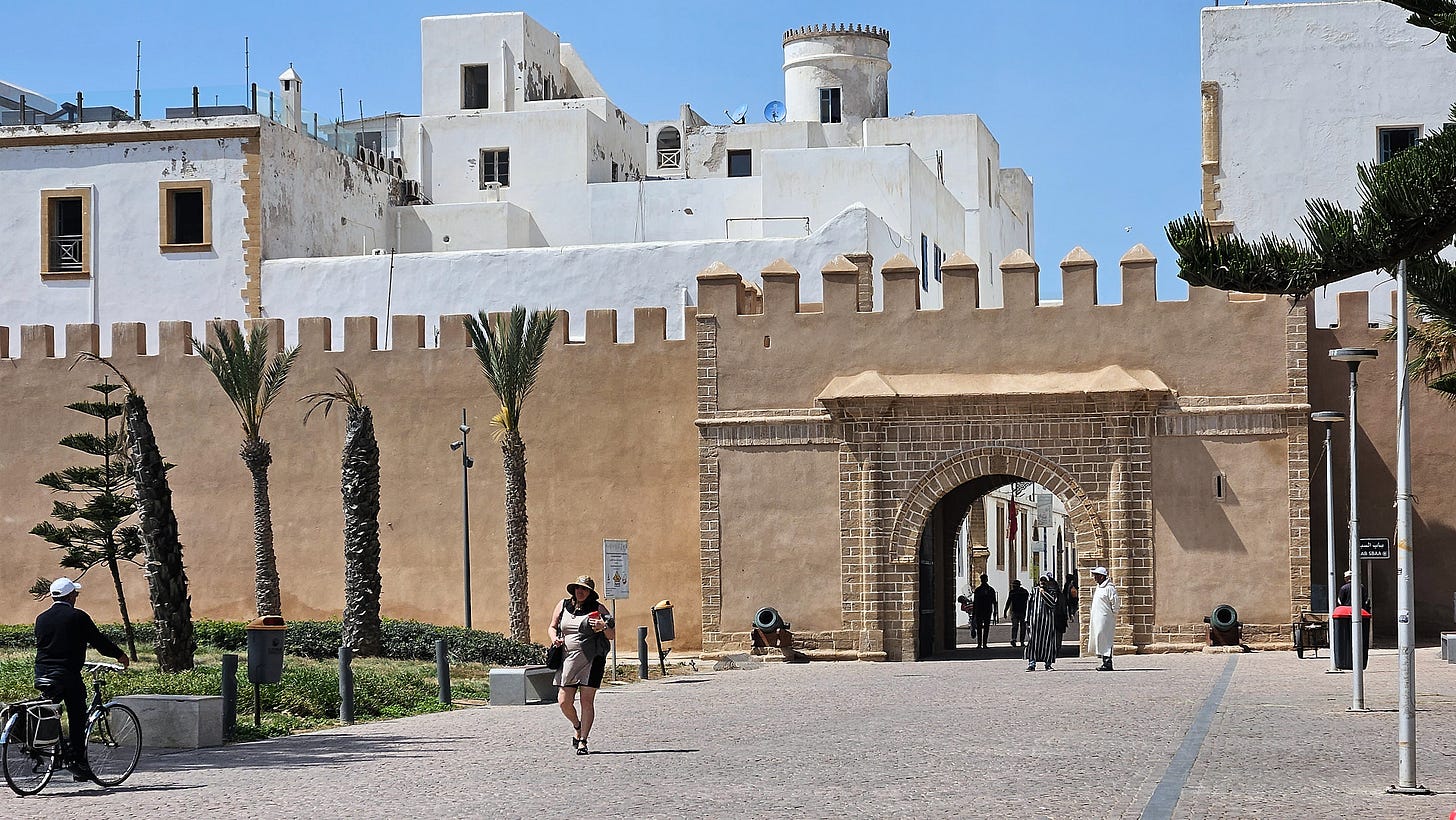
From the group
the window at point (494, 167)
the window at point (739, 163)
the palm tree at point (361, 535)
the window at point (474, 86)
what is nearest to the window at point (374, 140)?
the window at point (474, 86)

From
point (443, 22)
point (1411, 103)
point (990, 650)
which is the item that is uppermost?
point (443, 22)

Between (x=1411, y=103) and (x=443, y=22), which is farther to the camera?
(x=443, y=22)

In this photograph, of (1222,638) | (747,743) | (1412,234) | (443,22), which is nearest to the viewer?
(1412,234)

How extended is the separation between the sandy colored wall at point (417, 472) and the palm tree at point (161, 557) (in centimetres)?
837

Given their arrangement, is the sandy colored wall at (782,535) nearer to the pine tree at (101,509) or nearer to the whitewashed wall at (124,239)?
the pine tree at (101,509)

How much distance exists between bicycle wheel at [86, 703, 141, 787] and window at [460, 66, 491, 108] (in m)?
34.9

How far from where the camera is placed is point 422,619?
28.0 meters

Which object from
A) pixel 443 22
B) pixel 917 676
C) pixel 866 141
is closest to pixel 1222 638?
pixel 917 676

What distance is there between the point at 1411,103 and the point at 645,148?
2045 centimetres

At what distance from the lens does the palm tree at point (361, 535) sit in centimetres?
2333

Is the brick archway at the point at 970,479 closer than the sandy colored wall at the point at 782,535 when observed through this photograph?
Yes

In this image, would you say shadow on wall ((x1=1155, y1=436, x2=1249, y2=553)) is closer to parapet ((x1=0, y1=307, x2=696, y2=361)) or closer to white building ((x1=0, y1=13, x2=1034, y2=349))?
parapet ((x1=0, y1=307, x2=696, y2=361))

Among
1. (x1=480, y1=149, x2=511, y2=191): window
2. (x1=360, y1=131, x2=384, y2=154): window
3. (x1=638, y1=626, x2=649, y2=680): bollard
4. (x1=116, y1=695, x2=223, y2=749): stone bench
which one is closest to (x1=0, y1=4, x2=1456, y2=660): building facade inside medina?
(x1=638, y1=626, x2=649, y2=680): bollard

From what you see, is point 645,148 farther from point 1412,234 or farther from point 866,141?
point 1412,234
